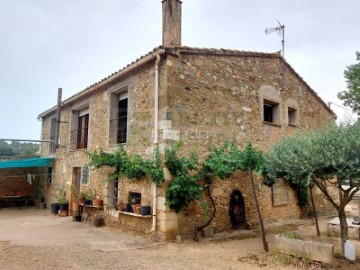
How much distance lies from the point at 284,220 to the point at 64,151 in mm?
9851

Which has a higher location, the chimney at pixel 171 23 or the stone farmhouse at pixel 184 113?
the chimney at pixel 171 23

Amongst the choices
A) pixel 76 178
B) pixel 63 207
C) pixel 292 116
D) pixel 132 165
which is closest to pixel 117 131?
pixel 132 165

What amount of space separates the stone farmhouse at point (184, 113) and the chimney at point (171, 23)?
0.03m

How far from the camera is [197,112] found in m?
7.67

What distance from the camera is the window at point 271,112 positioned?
1040 cm

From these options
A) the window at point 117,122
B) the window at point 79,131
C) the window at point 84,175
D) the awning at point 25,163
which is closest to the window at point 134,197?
the window at point 117,122

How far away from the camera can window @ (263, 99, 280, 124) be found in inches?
409

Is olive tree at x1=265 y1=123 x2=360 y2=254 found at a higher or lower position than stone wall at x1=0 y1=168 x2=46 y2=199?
higher

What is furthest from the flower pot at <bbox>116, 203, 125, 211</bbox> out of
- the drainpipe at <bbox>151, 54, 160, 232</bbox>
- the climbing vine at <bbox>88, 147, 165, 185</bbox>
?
the drainpipe at <bbox>151, 54, 160, 232</bbox>

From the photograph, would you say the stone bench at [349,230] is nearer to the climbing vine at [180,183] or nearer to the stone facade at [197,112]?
the stone facade at [197,112]

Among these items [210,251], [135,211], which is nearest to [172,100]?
[135,211]

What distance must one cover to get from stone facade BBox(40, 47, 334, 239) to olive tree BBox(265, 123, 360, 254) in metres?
2.45

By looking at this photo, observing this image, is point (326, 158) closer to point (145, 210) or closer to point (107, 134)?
point (145, 210)

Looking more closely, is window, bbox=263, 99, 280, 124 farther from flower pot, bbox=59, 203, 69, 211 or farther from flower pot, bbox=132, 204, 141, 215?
flower pot, bbox=59, 203, 69, 211
